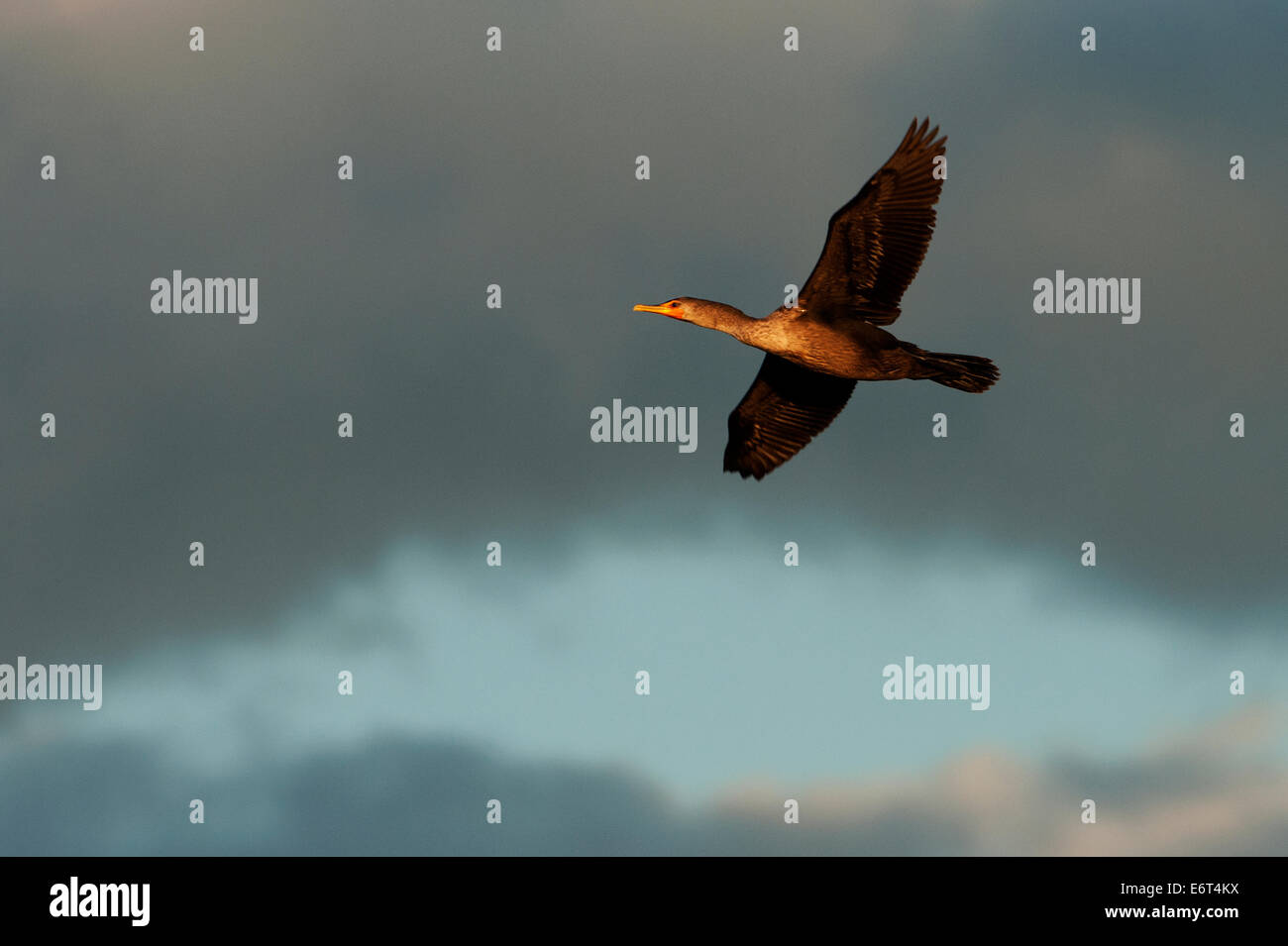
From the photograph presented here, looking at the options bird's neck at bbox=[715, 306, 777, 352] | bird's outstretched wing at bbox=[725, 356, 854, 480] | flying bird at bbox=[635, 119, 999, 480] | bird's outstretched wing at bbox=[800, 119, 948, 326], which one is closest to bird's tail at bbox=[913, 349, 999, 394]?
flying bird at bbox=[635, 119, 999, 480]

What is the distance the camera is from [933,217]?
2314 centimetres

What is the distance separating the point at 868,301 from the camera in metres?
23.6

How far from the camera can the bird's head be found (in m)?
23.8

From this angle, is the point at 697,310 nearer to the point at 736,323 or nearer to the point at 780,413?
the point at 736,323

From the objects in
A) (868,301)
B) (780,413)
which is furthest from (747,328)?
(780,413)

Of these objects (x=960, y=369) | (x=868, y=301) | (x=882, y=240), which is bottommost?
(x=960, y=369)

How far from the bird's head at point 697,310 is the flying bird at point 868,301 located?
0.01m

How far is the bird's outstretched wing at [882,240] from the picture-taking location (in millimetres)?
22953

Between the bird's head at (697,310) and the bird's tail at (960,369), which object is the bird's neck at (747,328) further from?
the bird's tail at (960,369)

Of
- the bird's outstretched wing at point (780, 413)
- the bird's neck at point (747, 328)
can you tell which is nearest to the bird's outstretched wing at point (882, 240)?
the bird's neck at point (747, 328)

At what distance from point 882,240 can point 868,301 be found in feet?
2.45
